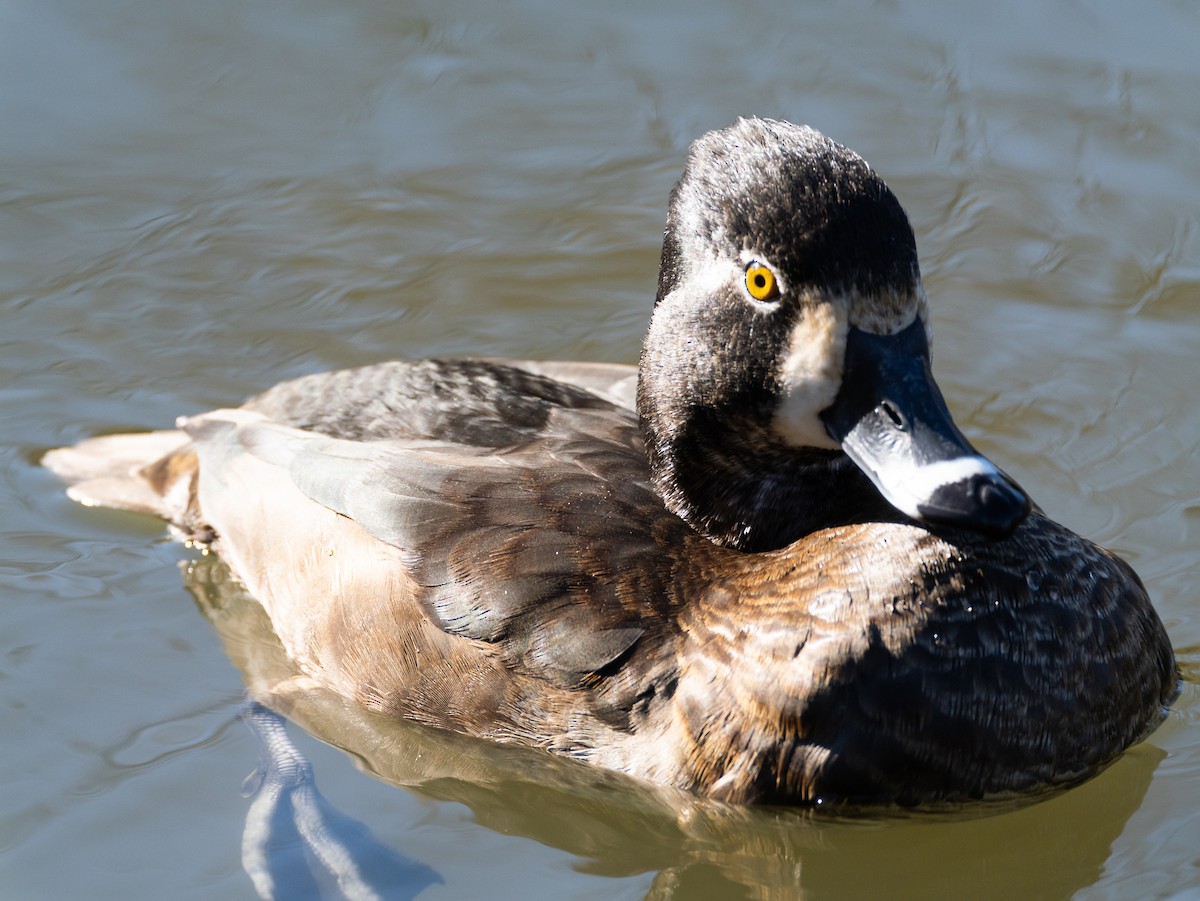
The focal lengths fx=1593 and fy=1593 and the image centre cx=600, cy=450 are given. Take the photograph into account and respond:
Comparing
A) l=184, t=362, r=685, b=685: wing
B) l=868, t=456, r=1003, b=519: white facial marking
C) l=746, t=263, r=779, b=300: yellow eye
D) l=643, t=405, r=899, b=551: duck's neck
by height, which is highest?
l=746, t=263, r=779, b=300: yellow eye

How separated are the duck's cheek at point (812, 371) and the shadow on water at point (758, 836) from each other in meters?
0.96

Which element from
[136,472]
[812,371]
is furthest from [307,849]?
[136,472]

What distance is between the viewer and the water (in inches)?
163

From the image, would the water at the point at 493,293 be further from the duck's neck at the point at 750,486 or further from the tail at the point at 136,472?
the duck's neck at the point at 750,486

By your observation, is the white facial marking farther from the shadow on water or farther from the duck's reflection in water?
the duck's reflection in water

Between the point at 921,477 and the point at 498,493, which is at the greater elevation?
the point at 921,477

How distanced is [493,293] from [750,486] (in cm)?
267

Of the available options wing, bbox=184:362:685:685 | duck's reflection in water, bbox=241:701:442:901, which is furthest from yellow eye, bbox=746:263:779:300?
duck's reflection in water, bbox=241:701:442:901

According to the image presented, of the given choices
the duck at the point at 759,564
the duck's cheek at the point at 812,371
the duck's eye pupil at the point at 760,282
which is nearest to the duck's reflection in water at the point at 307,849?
the duck at the point at 759,564

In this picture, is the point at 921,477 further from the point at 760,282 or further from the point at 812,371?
the point at 760,282

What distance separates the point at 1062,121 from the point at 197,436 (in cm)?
435

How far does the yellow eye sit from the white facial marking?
1.66ft

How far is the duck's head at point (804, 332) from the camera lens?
3.71 meters

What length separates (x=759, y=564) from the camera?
4.16 m
